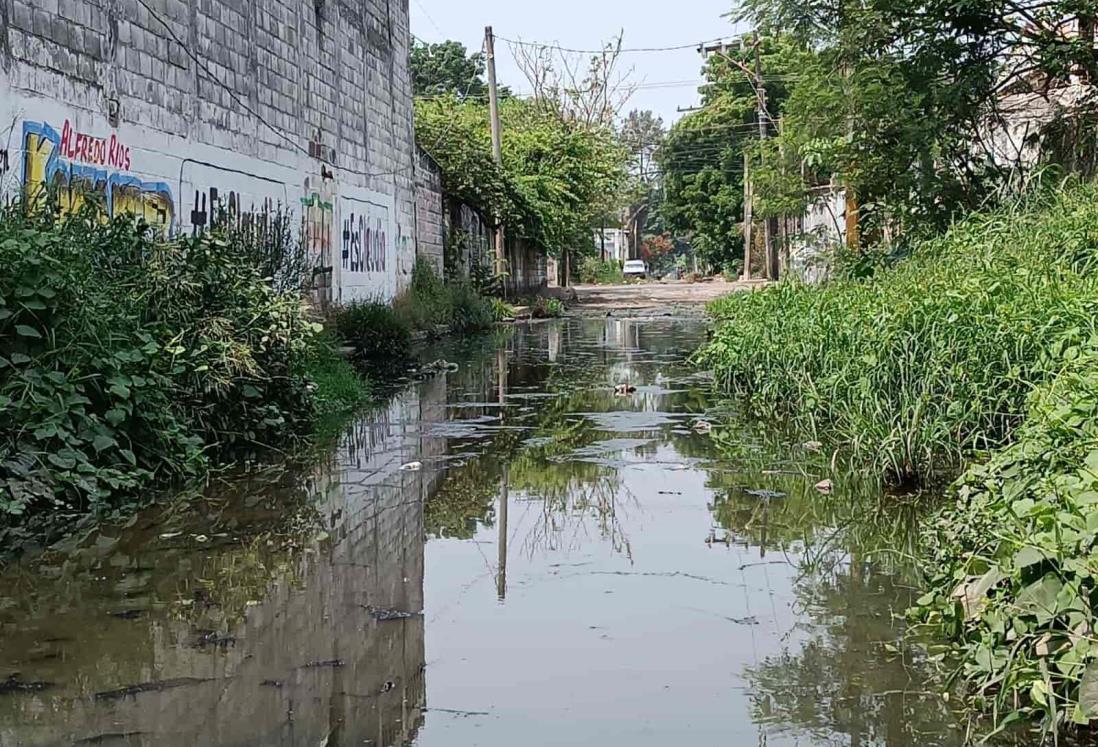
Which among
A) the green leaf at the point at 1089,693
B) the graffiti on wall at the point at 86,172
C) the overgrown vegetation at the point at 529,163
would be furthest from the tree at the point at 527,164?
the green leaf at the point at 1089,693

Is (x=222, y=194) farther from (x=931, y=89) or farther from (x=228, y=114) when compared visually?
(x=931, y=89)

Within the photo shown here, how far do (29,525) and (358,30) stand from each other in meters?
15.5

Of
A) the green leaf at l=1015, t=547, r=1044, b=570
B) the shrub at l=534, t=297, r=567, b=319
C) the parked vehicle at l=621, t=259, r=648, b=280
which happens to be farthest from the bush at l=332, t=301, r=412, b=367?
the parked vehicle at l=621, t=259, r=648, b=280

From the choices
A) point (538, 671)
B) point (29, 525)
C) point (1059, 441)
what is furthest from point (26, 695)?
point (1059, 441)

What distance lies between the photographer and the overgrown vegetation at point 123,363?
6.89 meters

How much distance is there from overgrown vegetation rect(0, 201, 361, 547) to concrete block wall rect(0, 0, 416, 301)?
3.76 feet

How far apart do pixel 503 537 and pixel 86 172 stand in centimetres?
606

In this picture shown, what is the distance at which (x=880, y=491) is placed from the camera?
7438 mm

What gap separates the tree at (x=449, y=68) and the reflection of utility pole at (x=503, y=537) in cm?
5292

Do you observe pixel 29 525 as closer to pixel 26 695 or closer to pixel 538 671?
pixel 26 695

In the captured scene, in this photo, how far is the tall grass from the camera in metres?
7.01

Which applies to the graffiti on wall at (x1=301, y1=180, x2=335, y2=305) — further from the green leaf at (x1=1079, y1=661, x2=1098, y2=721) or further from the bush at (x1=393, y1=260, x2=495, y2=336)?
the green leaf at (x1=1079, y1=661, x2=1098, y2=721)

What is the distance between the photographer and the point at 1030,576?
12.7 ft

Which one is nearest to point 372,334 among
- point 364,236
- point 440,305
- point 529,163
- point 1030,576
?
point 364,236
